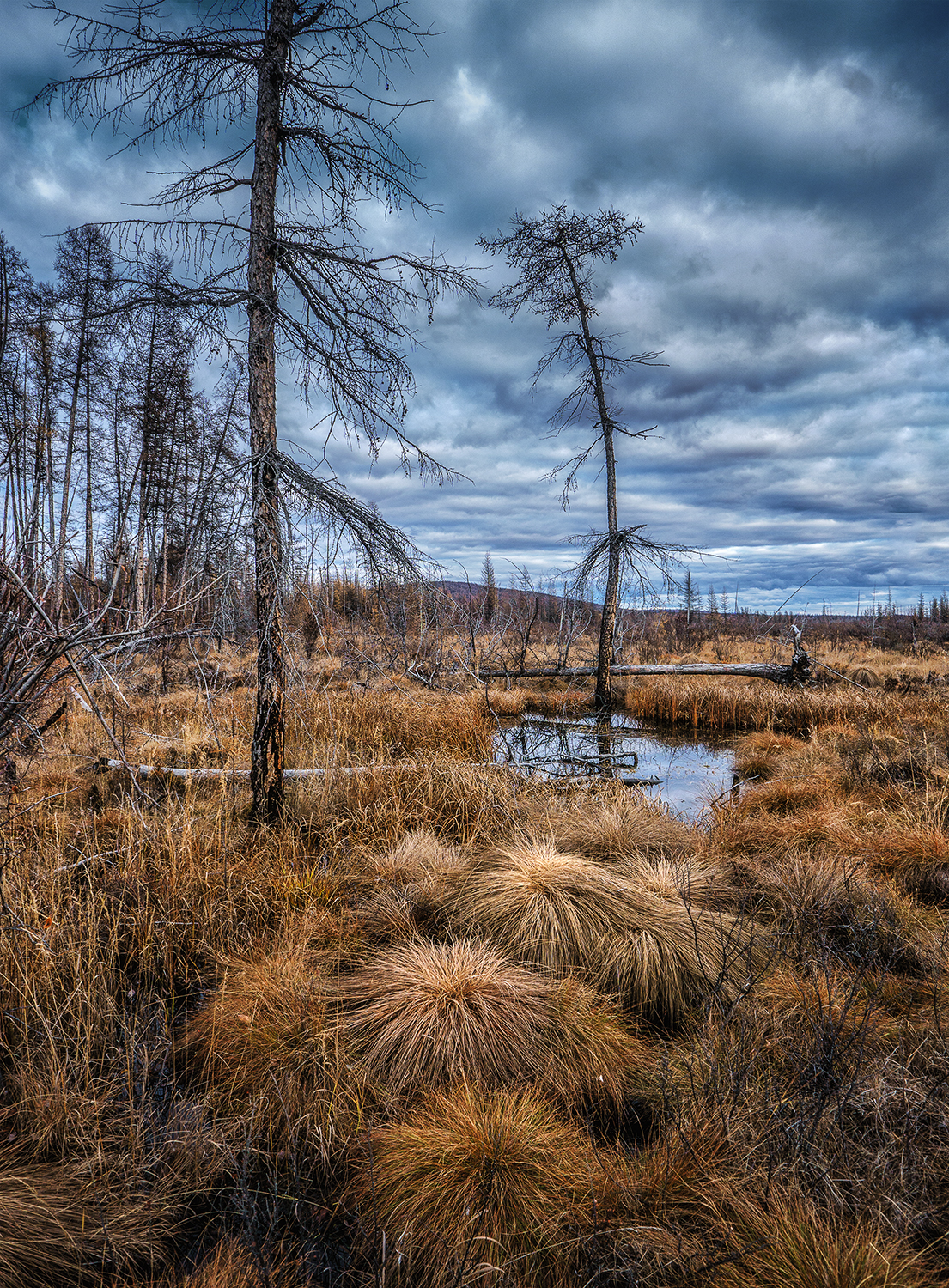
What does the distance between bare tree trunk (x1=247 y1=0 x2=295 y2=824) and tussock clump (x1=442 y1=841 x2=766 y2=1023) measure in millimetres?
2170

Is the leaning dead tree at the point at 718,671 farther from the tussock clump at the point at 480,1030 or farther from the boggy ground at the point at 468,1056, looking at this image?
the tussock clump at the point at 480,1030

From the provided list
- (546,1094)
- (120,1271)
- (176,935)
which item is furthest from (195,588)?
(546,1094)

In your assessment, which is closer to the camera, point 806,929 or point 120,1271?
point 120,1271

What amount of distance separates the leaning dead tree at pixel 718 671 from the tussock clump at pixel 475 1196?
10985mm

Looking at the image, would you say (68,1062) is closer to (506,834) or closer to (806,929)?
(506,834)

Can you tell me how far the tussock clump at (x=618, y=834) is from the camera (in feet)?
14.4

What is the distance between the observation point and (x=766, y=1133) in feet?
5.80

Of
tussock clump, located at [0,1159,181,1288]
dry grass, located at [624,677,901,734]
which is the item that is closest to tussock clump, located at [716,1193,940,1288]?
tussock clump, located at [0,1159,181,1288]

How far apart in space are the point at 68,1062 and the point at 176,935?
40.0 inches

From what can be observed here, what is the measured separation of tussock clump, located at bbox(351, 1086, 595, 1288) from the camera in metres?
1.57

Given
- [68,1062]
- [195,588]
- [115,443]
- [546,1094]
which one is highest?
[115,443]

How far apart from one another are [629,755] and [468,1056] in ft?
24.1

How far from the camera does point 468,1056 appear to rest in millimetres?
2299

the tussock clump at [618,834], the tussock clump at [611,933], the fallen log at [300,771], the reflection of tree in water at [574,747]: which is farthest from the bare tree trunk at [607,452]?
the tussock clump at [611,933]
